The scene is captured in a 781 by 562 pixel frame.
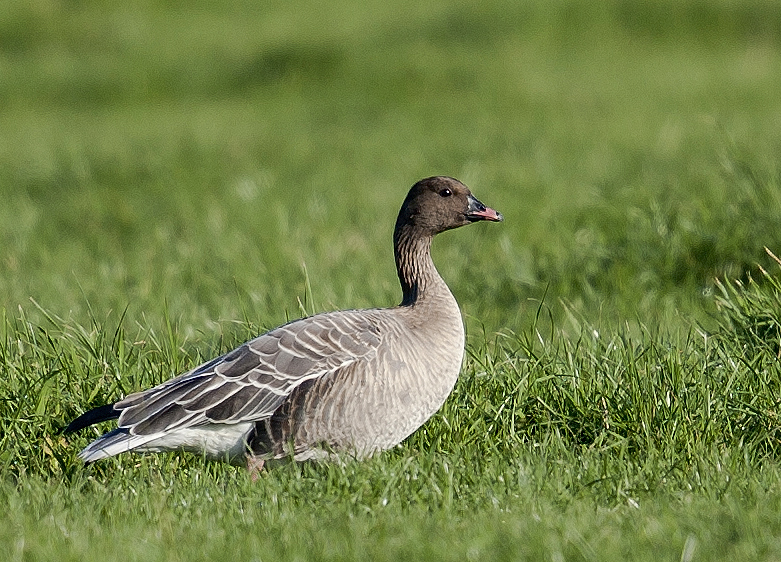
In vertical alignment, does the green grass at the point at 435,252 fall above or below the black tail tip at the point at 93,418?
below

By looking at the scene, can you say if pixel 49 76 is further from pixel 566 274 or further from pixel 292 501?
pixel 292 501

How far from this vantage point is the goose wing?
4902mm

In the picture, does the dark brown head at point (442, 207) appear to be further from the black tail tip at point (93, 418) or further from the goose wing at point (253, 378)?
the black tail tip at point (93, 418)

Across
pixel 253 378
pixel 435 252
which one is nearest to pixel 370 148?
pixel 435 252

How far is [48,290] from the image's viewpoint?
8742mm

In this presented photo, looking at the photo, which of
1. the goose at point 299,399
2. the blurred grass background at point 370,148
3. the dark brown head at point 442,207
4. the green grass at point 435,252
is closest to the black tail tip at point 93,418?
the goose at point 299,399

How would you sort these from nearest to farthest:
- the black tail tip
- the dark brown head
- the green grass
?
1. the green grass
2. the black tail tip
3. the dark brown head

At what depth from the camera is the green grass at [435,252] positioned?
14.0 ft

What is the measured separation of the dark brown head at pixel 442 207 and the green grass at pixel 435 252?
25.5 inches

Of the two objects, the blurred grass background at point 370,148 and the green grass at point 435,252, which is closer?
the green grass at point 435,252

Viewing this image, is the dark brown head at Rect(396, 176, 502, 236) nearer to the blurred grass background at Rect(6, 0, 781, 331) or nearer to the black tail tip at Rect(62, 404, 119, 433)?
the blurred grass background at Rect(6, 0, 781, 331)

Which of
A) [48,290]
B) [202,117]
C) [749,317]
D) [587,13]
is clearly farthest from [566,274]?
[587,13]

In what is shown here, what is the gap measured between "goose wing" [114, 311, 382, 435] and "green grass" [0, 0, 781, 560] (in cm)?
27

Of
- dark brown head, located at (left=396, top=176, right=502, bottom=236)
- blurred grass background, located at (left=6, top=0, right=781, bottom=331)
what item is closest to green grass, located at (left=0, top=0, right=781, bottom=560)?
blurred grass background, located at (left=6, top=0, right=781, bottom=331)
